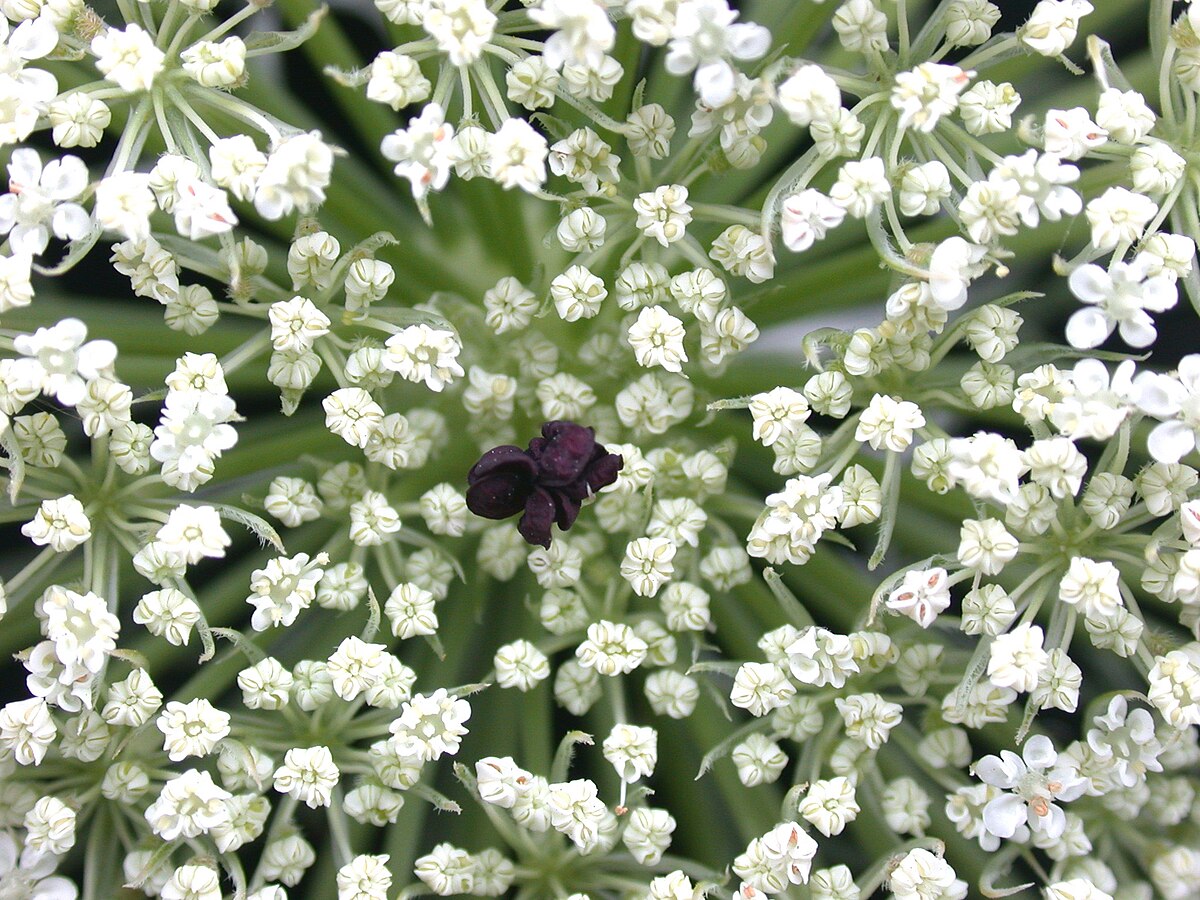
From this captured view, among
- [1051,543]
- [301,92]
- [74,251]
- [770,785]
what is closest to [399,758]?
[770,785]

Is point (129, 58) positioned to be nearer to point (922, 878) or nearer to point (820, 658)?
point (820, 658)

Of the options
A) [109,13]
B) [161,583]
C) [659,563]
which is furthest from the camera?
[109,13]

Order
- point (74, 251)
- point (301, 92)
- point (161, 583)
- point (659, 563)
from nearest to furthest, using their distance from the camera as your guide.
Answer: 1. point (74, 251)
2. point (161, 583)
3. point (659, 563)
4. point (301, 92)

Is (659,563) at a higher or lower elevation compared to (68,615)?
lower

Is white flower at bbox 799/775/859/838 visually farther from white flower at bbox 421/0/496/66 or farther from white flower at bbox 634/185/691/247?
white flower at bbox 421/0/496/66

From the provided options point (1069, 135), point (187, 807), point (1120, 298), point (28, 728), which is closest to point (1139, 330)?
point (1120, 298)

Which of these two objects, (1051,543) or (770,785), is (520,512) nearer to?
(770,785)
